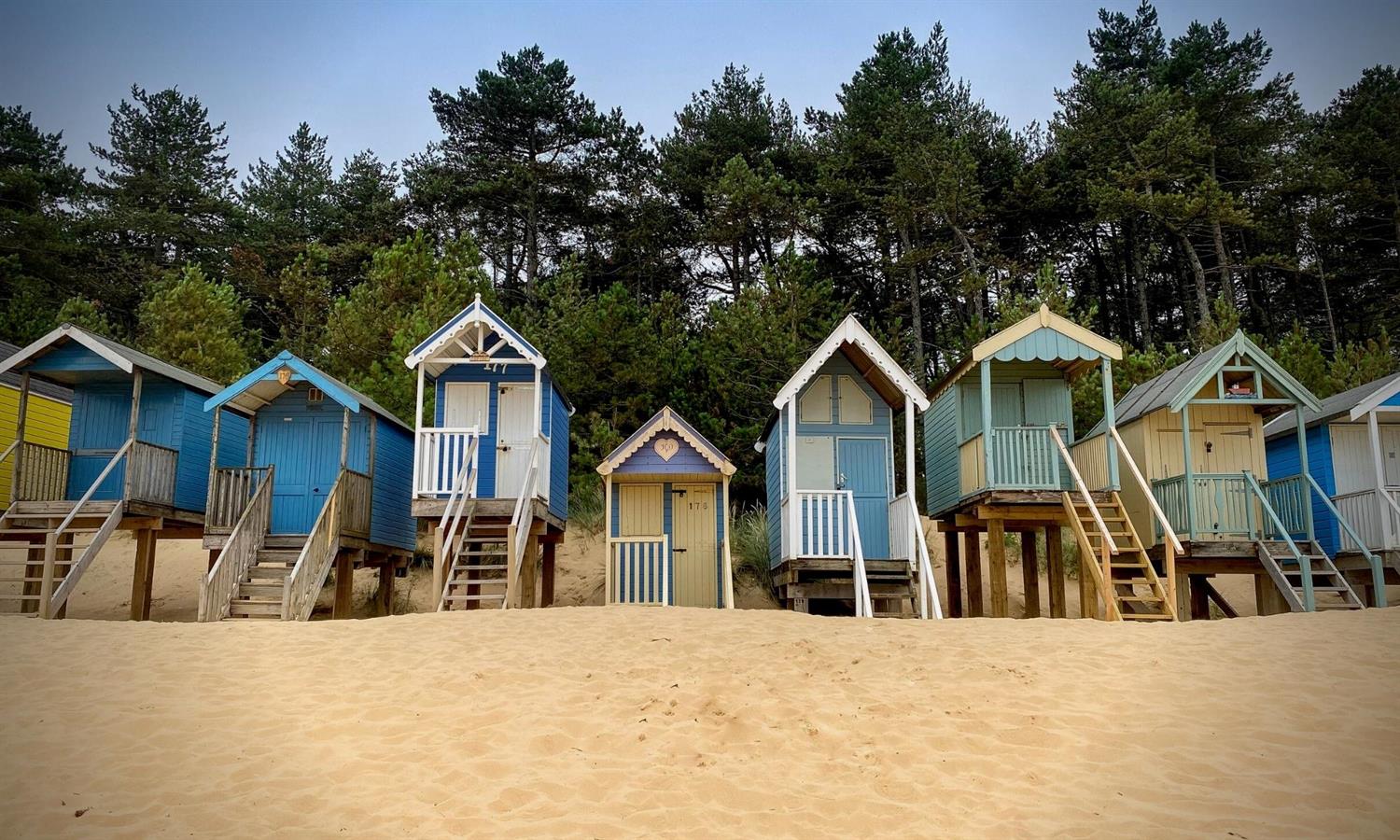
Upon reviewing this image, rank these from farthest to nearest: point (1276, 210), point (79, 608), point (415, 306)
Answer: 1. point (1276, 210)
2. point (415, 306)
3. point (79, 608)

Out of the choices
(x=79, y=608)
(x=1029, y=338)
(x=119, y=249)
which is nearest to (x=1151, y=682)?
(x=1029, y=338)

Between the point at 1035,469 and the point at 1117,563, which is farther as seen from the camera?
the point at 1035,469

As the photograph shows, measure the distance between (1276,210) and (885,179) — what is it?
14365mm

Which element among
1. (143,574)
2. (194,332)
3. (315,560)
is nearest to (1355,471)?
(315,560)

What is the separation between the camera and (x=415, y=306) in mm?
26047

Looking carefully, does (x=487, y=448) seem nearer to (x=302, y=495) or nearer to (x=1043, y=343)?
(x=302, y=495)

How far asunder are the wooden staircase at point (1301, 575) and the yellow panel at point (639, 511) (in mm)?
10951

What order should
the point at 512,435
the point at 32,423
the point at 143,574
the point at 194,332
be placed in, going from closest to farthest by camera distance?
the point at 143,574, the point at 512,435, the point at 32,423, the point at 194,332

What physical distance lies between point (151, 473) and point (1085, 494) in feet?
53.2

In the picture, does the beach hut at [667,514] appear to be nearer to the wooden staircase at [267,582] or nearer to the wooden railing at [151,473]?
the wooden staircase at [267,582]

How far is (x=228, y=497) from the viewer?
17.9 m

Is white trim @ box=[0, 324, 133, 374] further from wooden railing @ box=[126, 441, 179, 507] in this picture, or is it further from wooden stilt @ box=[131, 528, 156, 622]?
wooden stilt @ box=[131, 528, 156, 622]

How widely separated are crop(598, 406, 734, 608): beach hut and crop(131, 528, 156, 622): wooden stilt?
27.4ft

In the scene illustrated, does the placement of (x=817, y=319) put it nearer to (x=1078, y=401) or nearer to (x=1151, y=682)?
(x=1078, y=401)
